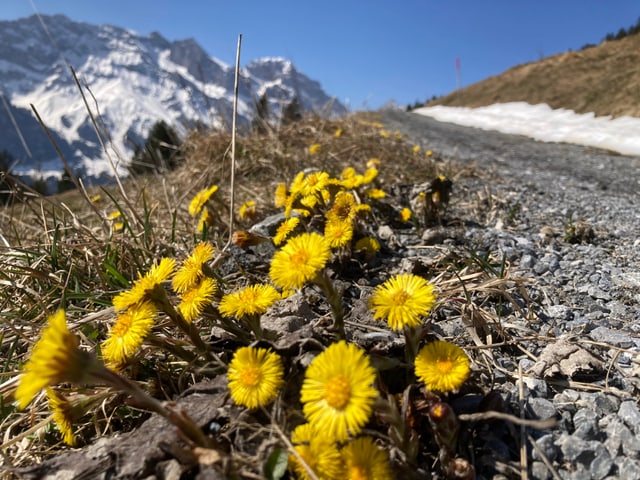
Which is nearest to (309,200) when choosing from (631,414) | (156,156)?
(631,414)

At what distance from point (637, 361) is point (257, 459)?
991mm

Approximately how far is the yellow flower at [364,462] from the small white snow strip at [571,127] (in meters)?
7.20

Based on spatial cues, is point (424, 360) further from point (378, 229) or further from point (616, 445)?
point (378, 229)

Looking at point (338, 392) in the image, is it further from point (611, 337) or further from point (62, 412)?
point (611, 337)

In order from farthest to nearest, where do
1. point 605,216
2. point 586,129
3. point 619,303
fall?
1. point 586,129
2. point 605,216
3. point 619,303

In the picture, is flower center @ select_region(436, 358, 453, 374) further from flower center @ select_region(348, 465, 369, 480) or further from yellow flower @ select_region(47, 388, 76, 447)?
yellow flower @ select_region(47, 388, 76, 447)

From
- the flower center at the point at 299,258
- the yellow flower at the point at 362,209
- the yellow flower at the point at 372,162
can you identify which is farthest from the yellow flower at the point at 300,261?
the yellow flower at the point at 372,162

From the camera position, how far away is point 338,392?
706mm

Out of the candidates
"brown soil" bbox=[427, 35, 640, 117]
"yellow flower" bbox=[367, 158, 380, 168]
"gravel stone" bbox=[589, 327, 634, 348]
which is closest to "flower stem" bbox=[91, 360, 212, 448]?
"gravel stone" bbox=[589, 327, 634, 348]

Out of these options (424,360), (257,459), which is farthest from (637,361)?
(257,459)

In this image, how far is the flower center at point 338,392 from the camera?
0.70 meters

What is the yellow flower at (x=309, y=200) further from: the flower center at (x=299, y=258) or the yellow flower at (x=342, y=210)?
the flower center at (x=299, y=258)

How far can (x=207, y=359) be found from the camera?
1045mm

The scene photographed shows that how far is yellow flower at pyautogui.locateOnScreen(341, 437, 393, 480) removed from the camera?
707 millimetres
